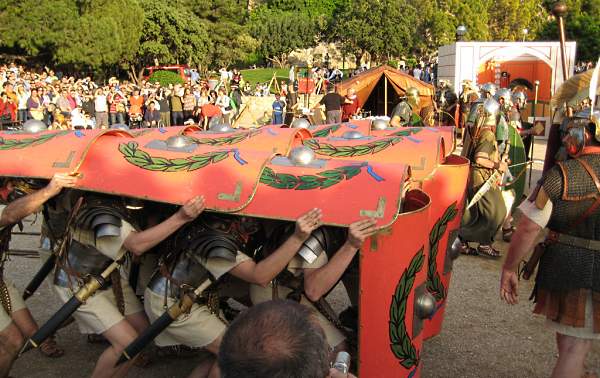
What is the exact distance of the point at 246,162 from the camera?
308 centimetres

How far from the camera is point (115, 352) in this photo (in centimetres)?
311

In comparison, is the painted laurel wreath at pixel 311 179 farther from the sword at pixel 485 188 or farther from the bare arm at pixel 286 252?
the sword at pixel 485 188

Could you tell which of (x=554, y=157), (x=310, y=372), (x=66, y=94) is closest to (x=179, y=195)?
(x=310, y=372)

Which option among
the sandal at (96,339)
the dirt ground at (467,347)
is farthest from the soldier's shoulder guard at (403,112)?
the sandal at (96,339)

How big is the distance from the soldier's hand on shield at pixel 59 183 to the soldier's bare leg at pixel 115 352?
78 cm

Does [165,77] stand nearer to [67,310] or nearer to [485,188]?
[485,188]

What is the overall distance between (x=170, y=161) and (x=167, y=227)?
17.2 inches

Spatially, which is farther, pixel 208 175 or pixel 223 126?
pixel 223 126

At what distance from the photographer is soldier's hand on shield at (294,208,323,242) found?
272 cm

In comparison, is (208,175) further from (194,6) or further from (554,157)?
(194,6)

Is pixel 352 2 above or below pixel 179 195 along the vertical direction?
above

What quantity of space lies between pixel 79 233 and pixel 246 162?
967 mm

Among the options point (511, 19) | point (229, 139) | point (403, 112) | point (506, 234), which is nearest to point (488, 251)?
point (506, 234)

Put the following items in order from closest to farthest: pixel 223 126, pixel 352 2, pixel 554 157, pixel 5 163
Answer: pixel 5 163 → pixel 554 157 → pixel 223 126 → pixel 352 2
